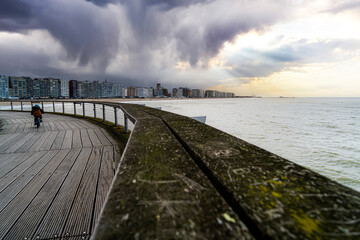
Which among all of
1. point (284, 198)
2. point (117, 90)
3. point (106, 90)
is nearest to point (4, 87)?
point (106, 90)

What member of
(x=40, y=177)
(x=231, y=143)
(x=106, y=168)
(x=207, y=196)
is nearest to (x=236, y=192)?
(x=207, y=196)

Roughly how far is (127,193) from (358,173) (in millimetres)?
8396

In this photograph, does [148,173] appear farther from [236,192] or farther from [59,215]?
[59,215]

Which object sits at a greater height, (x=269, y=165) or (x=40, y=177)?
(x=269, y=165)

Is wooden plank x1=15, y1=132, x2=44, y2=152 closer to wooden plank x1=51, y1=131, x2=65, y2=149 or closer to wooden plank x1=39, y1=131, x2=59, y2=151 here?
wooden plank x1=39, y1=131, x2=59, y2=151

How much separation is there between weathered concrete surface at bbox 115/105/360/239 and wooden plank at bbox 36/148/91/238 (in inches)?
63.9

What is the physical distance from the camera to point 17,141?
13.9 ft

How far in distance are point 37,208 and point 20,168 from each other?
1.45 meters

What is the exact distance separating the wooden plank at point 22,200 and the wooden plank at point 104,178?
28.6 inches

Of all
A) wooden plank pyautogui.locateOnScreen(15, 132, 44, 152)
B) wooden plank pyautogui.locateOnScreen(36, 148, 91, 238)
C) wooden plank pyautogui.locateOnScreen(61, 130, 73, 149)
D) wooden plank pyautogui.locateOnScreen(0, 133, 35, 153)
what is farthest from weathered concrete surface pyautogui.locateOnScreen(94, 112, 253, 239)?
wooden plank pyautogui.locateOnScreen(0, 133, 35, 153)

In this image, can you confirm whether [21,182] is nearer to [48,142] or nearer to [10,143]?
[48,142]

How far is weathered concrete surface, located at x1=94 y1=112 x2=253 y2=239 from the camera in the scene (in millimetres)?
465

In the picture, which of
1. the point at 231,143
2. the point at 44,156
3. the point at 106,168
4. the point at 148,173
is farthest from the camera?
the point at 44,156

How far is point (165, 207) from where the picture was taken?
566mm
